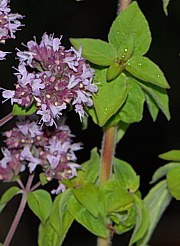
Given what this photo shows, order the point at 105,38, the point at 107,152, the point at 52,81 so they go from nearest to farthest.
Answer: the point at 52,81
the point at 107,152
the point at 105,38

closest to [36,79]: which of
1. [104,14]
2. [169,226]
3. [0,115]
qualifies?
[0,115]

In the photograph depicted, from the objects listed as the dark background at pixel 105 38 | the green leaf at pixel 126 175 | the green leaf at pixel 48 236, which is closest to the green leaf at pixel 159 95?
the green leaf at pixel 126 175

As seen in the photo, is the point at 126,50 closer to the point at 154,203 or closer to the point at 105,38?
the point at 154,203

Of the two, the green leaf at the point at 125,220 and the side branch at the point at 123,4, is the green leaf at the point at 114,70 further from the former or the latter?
the green leaf at the point at 125,220

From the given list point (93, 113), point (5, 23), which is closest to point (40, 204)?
point (93, 113)

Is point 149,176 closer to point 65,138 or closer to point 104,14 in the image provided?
point 104,14

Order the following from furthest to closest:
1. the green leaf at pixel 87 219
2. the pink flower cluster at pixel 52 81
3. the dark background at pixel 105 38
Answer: the dark background at pixel 105 38, the green leaf at pixel 87 219, the pink flower cluster at pixel 52 81

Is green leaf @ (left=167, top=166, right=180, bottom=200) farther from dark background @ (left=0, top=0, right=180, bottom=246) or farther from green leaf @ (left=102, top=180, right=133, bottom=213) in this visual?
dark background @ (left=0, top=0, right=180, bottom=246)
